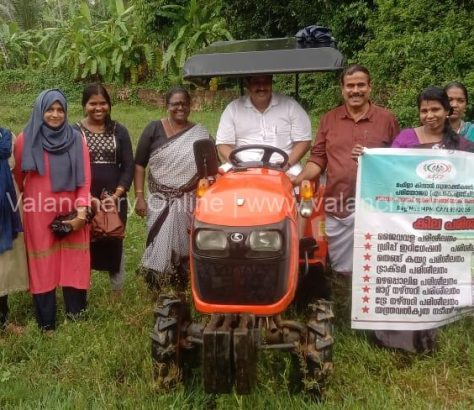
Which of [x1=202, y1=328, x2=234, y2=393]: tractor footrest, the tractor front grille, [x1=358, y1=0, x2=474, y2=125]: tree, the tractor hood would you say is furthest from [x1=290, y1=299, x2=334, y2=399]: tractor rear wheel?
[x1=358, y1=0, x2=474, y2=125]: tree

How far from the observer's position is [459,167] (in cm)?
381

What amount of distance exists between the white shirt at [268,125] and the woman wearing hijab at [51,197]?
1118 millimetres

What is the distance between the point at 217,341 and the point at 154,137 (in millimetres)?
2318

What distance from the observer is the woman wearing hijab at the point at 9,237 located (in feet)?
13.4

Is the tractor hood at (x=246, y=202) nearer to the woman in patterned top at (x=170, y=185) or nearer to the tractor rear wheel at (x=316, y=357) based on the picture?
the tractor rear wheel at (x=316, y=357)

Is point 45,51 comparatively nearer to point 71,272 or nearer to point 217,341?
point 71,272

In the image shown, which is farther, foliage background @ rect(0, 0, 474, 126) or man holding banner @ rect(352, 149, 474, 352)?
foliage background @ rect(0, 0, 474, 126)

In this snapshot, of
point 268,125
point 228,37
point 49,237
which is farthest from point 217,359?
point 228,37

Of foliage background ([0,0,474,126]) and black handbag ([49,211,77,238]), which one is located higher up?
foliage background ([0,0,474,126])

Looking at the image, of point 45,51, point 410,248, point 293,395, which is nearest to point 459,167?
point 410,248

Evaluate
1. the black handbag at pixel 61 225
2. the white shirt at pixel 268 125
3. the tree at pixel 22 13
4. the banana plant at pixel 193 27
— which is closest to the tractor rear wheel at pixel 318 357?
the white shirt at pixel 268 125

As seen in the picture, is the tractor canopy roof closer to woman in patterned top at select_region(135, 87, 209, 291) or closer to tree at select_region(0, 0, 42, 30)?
woman in patterned top at select_region(135, 87, 209, 291)

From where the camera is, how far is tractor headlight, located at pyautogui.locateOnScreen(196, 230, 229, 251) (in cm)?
307

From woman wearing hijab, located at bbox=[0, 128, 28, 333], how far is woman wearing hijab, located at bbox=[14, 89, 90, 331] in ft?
0.22
